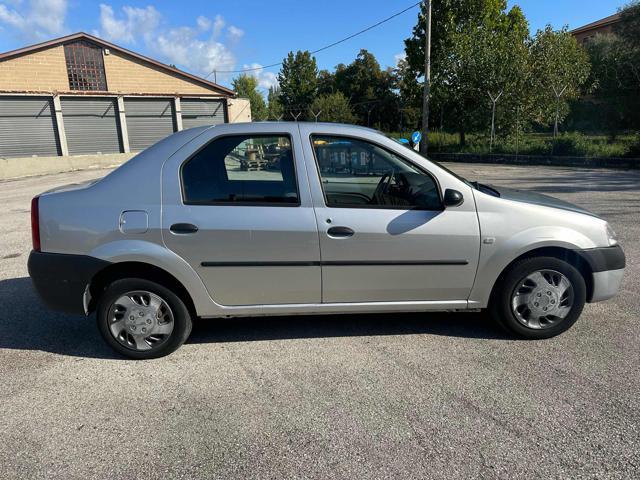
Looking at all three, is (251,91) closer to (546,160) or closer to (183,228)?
(546,160)

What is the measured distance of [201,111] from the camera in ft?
110

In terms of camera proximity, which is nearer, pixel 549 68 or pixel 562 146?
pixel 562 146

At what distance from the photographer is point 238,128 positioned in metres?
3.50

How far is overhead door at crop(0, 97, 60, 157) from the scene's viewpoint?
27609 mm

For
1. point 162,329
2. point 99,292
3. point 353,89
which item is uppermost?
point 353,89

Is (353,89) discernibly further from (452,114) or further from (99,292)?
(99,292)

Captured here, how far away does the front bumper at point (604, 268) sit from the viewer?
137 inches

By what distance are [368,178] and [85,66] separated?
33474mm

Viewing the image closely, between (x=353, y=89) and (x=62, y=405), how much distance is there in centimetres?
6549

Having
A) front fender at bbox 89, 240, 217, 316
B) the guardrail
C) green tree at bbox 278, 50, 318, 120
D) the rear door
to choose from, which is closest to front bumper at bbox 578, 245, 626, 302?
the rear door

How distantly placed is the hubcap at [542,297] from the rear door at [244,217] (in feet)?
5.20

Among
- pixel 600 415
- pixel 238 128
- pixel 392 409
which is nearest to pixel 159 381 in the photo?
pixel 392 409

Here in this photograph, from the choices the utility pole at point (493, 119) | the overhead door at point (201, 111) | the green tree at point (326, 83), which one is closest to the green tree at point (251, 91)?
the green tree at point (326, 83)

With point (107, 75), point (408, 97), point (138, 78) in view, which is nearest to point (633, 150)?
point (408, 97)
